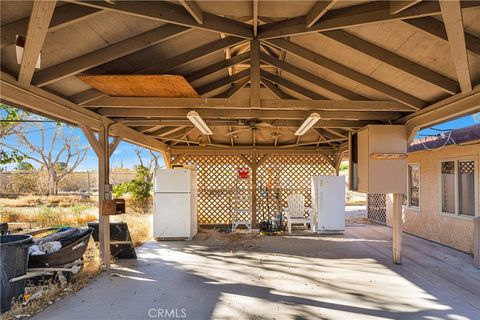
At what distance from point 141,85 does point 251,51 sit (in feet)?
4.03

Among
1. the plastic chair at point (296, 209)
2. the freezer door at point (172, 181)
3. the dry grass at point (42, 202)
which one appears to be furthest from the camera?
the dry grass at point (42, 202)

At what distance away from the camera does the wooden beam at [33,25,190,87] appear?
287cm

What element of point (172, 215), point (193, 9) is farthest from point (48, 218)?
point (193, 9)

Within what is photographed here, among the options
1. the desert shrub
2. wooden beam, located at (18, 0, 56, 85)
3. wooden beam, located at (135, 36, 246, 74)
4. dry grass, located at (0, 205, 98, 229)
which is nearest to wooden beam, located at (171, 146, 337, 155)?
dry grass, located at (0, 205, 98, 229)

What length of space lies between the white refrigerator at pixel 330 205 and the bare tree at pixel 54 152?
477 inches

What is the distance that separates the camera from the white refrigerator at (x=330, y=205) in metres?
7.09

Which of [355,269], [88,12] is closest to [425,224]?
[355,269]

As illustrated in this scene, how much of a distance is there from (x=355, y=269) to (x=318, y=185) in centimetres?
321

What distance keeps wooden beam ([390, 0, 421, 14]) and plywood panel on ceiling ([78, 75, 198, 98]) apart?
6.25ft

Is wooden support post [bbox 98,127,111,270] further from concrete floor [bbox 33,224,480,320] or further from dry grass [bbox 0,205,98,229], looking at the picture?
dry grass [bbox 0,205,98,229]

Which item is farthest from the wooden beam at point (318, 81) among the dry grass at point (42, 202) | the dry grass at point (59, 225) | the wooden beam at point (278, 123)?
the dry grass at point (42, 202)

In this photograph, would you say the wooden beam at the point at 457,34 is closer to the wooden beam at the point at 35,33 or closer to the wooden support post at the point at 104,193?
the wooden beam at the point at 35,33

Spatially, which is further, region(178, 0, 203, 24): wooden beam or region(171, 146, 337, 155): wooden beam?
region(171, 146, 337, 155): wooden beam

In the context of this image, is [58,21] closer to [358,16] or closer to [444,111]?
[358,16]
